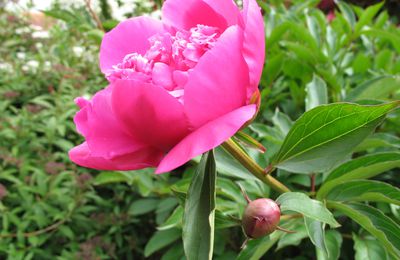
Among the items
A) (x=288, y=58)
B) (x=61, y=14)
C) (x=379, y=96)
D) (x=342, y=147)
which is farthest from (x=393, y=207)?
(x=61, y=14)

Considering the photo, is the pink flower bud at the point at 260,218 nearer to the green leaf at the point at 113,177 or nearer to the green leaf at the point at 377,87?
the green leaf at the point at 377,87

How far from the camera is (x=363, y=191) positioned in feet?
2.32

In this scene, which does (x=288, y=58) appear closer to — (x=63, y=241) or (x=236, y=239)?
(x=236, y=239)

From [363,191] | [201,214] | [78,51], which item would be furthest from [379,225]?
[78,51]

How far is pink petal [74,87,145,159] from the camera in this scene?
490 mm

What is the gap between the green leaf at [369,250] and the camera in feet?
2.57

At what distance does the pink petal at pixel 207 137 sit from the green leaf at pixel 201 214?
0.07 meters

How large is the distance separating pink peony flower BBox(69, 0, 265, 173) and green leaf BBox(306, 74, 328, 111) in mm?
417

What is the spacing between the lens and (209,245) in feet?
1.54

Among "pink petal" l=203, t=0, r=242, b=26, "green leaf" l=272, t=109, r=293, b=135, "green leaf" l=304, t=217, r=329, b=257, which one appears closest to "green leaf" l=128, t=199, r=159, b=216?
"green leaf" l=272, t=109, r=293, b=135

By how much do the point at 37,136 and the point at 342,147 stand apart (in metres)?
1.38

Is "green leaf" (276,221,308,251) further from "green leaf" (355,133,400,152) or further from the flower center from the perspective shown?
the flower center

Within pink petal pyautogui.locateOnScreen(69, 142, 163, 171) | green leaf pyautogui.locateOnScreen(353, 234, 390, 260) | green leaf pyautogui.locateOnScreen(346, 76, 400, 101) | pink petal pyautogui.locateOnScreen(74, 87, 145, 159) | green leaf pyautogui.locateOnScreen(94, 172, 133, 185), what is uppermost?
pink petal pyautogui.locateOnScreen(74, 87, 145, 159)

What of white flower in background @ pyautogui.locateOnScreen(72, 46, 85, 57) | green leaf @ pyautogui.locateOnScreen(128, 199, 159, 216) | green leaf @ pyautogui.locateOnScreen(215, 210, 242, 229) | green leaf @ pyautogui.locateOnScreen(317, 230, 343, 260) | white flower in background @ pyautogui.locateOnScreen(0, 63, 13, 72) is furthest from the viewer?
white flower in background @ pyautogui.locateOnScreen(72, 46, 85, 57)
